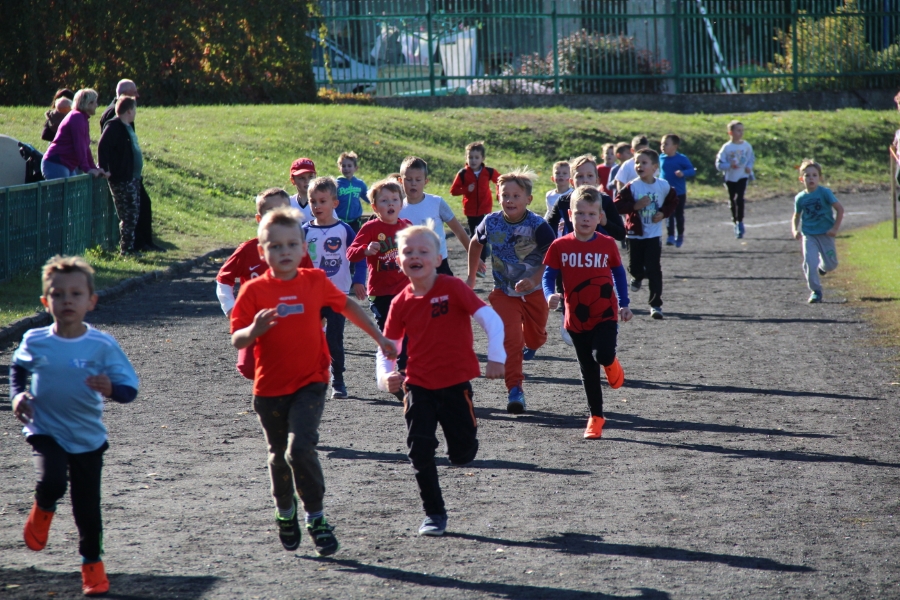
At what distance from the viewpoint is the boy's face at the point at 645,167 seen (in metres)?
12.5

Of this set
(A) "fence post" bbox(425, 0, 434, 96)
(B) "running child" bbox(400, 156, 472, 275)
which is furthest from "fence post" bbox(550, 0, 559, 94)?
(B) "running child" bbox(400, 156, 472, 275)

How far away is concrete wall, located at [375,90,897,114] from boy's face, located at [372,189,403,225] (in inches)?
956

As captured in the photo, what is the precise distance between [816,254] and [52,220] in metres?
9.83

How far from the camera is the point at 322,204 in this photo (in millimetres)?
8672

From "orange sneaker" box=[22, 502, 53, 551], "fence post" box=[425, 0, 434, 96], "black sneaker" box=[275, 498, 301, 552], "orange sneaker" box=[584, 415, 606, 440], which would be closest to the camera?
"orange sneaker" box=[22, 502, 53, 551]

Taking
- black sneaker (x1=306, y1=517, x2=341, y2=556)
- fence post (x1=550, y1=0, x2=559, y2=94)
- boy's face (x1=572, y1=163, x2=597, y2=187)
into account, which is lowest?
black sneaker (x1=306, y1=517, x2=341, y2=556)

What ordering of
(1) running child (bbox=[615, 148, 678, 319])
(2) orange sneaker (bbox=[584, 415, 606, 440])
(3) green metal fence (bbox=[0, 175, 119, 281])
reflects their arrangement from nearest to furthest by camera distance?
(2) orange sneaker (bbox=[584, 415, 606, 440]) < (1) running child (bbox=[615, 148, 678, 319]) < (3) green metal fence (bbox=[0, 175, 119, 281])

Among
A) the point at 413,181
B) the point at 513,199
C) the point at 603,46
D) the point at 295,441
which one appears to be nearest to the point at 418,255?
the point at 295,441

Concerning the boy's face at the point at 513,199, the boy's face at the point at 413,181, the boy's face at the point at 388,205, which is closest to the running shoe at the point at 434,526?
the boy's face at the point at 513,199

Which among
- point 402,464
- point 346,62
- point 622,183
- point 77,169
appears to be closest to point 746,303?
point 622,183

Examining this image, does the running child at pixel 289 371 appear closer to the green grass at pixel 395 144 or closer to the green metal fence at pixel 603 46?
the green grass at pixel 395 144

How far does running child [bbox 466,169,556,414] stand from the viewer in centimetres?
856

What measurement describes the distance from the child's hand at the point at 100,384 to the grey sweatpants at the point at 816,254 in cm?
1056

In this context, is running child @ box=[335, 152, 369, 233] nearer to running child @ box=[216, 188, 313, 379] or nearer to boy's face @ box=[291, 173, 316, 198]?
boy's face @ box=[291, 173, 316, 198]
